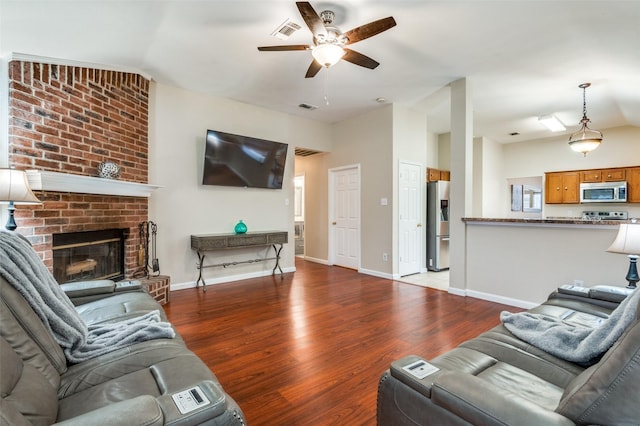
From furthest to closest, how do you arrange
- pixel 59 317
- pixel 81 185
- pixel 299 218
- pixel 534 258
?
1. pixel 299 218
2. pixel 534 258
3. pixel 81 185
4. pixel 59 317

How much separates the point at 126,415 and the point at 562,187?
8.26 m

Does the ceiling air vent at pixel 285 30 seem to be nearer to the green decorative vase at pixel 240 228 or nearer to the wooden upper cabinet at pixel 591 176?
the green decorative vase at pixel 240 228

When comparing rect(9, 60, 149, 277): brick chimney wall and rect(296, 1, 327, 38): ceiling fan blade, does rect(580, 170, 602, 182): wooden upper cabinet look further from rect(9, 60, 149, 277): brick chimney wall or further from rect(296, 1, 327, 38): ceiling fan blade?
rect(9, 60, 149, 277): brick chimney wall

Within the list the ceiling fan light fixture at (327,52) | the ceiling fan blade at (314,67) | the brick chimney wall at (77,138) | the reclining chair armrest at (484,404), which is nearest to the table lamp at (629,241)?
the reclining chair armrest at (484,404)

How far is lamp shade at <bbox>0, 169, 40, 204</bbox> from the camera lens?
85.4 inches

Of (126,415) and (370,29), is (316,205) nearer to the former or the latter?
(370,29)

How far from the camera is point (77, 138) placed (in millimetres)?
3113

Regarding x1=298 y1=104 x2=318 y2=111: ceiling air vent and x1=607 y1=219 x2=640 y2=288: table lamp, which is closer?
x1=607 y1=219 x2=640 y2=288: table lamp

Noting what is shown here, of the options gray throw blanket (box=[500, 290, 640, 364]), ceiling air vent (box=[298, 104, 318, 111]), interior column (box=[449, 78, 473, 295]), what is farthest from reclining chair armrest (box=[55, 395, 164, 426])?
ceiling air vent (box=[298, 104, 318, 111])

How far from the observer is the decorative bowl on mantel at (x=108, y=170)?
3236mm

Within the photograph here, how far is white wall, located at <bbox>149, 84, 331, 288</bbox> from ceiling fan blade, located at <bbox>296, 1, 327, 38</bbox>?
2.65 meters

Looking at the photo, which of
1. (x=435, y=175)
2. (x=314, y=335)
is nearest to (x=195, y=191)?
(x=314, y=335)

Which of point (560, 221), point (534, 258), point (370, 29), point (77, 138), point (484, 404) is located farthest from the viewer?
point (534, 258)

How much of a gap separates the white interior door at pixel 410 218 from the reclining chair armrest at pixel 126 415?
180 inches
